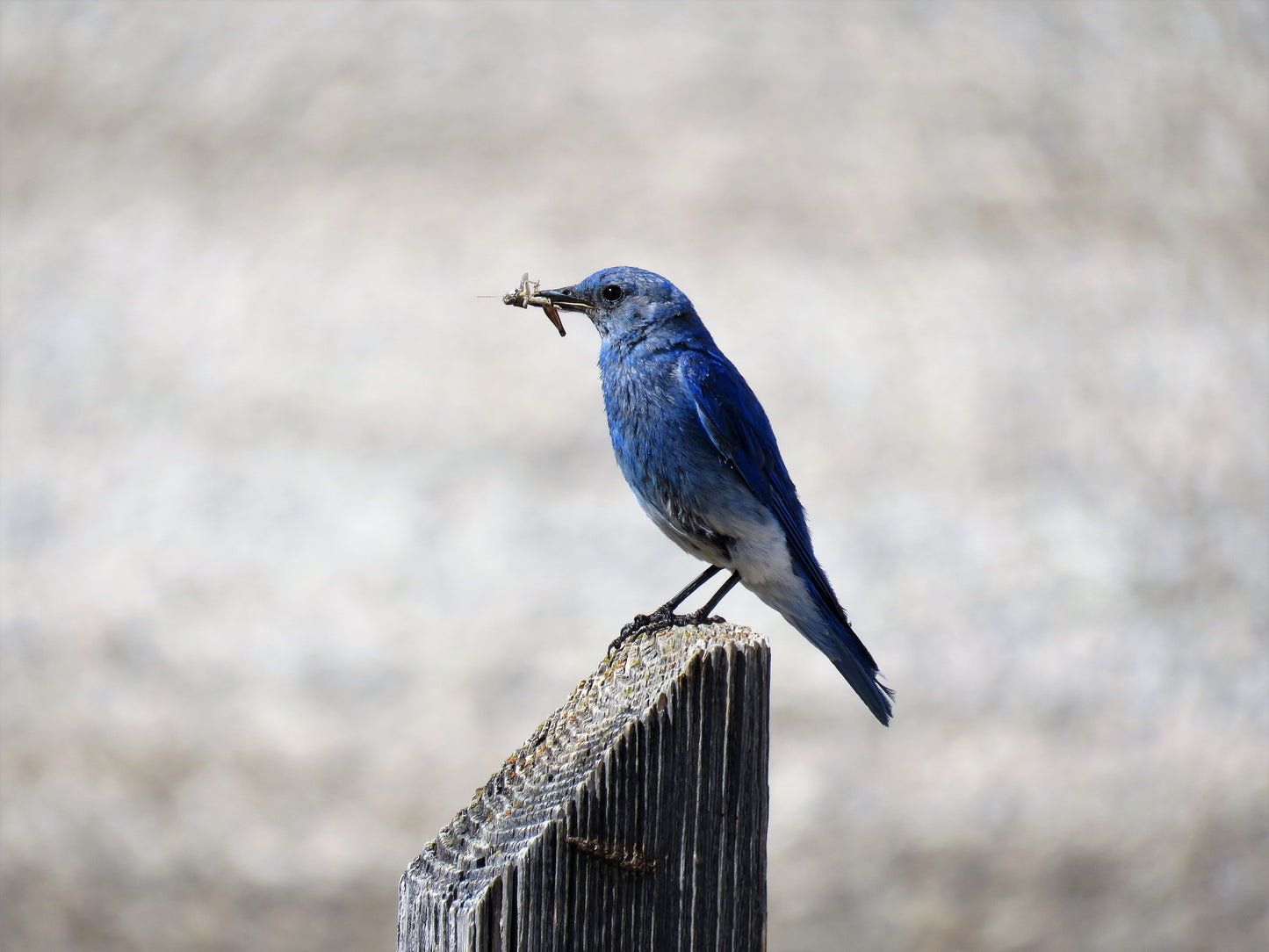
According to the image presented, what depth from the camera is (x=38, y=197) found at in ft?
18.6

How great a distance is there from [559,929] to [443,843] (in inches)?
7.4

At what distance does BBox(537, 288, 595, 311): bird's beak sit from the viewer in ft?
10.3

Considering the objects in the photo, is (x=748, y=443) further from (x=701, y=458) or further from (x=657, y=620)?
(x=657, y=620)

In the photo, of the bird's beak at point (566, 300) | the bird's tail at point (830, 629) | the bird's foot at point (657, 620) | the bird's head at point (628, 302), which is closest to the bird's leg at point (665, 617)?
the bird's foot at point (657, 620)

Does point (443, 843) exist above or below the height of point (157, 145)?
below

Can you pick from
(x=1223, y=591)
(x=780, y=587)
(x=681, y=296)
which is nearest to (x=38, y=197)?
(x=681, y=296)

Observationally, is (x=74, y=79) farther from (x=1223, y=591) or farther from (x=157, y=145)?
(x=1223, y=591)

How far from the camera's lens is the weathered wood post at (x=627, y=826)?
154 cm

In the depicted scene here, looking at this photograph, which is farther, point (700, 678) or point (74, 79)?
point (74, 79)

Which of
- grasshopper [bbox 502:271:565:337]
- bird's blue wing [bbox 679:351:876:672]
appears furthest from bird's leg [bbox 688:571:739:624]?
grasshopper [bbox 502:271:565:337]

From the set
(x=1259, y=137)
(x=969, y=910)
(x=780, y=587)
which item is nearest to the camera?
(x=780, y=587)

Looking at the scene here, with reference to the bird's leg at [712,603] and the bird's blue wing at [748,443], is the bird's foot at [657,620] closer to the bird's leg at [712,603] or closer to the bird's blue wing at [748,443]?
the bird's leg at [712,603]

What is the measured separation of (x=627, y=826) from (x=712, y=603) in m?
1.18

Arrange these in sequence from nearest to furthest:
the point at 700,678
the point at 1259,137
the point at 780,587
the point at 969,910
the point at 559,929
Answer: the point at 559,929 → the point at 700,678 → the point at 780,587 → the point at 969,910 → the point at 1259,137
